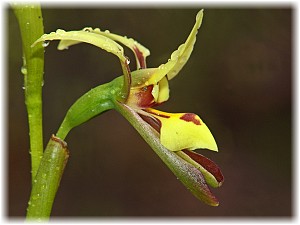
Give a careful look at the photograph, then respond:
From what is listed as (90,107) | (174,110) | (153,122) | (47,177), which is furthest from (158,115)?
(174,110)

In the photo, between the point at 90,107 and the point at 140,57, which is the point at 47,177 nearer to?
the point at 90,107

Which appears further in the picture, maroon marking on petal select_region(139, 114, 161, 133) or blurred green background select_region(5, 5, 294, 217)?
blurred green background select_region(5, 5, 294, 217)

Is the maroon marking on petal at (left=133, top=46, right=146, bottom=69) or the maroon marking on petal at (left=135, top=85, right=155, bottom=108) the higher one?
the maroon marking on petal at (left=133, top=46, right=146, bottom=69)

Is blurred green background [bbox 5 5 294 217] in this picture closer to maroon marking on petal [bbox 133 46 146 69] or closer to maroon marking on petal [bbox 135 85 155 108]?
maroon marking on petal [bbox 133 46 146 69]

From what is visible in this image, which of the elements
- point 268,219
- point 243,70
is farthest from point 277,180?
point 243,70

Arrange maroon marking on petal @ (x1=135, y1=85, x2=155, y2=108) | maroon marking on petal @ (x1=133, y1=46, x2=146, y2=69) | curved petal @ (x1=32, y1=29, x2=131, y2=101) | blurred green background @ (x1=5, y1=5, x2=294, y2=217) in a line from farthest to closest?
blurred green background @ (x1=5, y1=5, x2=294, y2=217) < maroon marking on petal @ (x1=133, y1=46, x2=146, y2=69) < maroon marking on petal @ (x1=135, y1=85, x2=155, y2=108) < curved petal @ (x1=32, y1=29, x2=131, y2=101)

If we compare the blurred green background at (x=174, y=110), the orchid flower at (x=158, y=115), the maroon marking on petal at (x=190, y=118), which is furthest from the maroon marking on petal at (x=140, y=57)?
the blurred green background at (x=174, y=110)

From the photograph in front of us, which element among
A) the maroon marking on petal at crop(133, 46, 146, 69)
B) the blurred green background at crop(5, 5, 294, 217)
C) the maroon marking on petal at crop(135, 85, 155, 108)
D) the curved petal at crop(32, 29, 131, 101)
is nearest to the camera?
the curved petal at crop(32, 29, 131, 101)

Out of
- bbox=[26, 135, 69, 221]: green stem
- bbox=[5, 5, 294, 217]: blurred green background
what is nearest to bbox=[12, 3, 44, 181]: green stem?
bbox=[26, 135, 69, 221]: green stem
